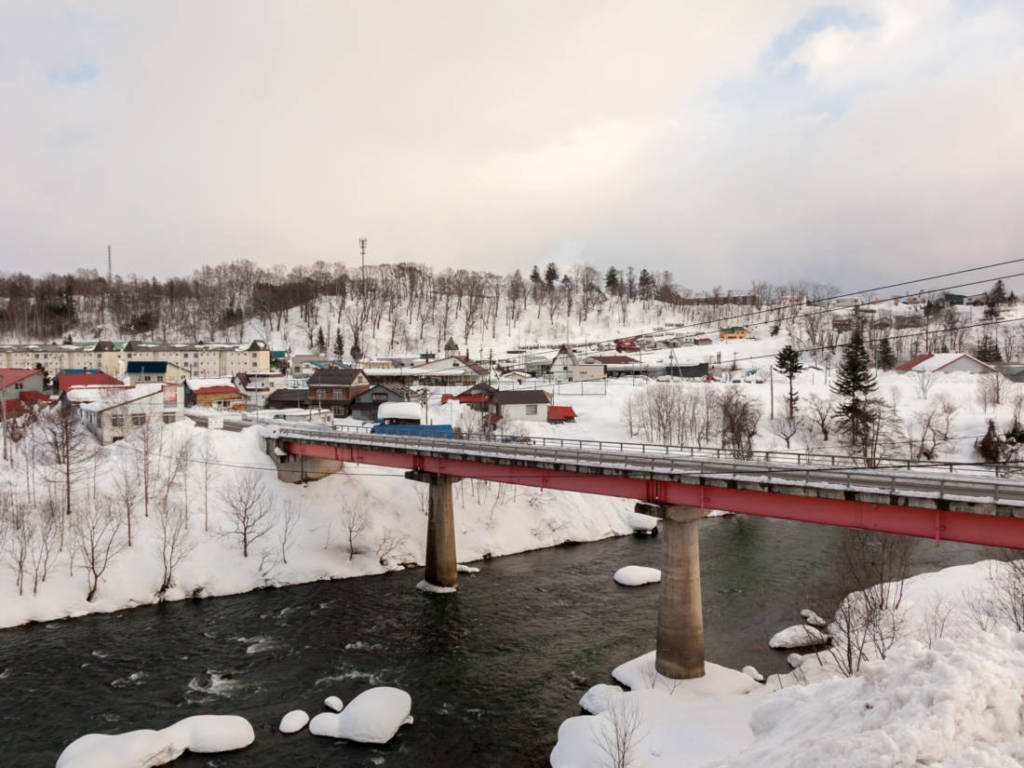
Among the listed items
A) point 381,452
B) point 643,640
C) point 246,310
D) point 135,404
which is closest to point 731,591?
point 643,640

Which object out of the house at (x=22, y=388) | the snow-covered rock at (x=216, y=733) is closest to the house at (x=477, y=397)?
the house at (x=22, y=388)

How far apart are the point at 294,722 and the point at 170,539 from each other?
23.0 m

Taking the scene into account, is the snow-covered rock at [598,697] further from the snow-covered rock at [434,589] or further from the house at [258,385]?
the house at [258,385]

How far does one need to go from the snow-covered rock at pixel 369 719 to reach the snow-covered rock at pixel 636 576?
692 inches

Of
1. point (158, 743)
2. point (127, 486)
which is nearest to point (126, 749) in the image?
point (158, 743)

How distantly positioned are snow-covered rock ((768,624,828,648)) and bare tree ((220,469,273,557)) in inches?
1298

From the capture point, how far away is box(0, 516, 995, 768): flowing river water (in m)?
21.9

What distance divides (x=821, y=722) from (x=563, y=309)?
6708 inches

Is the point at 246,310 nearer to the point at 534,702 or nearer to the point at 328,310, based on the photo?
the point at 328,310

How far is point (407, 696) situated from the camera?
23.6 m

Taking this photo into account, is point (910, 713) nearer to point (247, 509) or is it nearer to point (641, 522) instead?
point (247, 509)

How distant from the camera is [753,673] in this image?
975 inches

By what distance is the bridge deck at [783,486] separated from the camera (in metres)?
18.4

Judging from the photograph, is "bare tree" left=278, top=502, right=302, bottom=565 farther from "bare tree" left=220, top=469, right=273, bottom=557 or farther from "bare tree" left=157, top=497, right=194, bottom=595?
"bare tree" left=157, top=497, right=194, bottom=595
